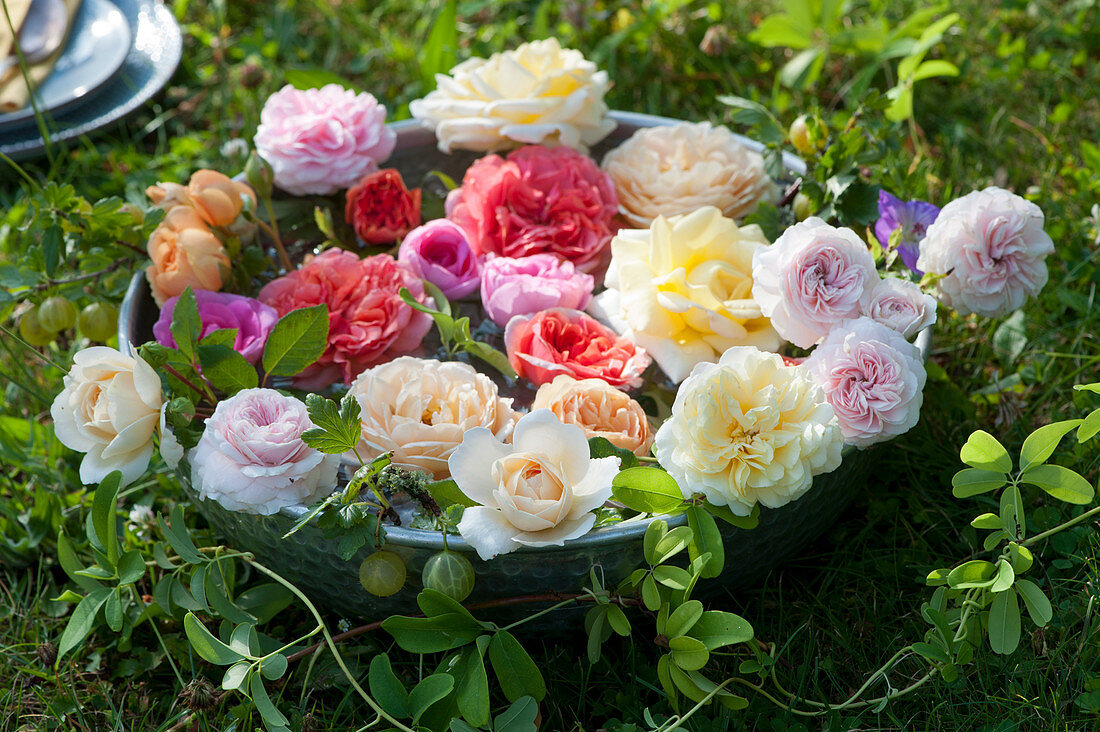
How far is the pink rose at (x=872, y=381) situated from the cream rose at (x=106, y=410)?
67cm

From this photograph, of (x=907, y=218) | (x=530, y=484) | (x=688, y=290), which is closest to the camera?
(x=530, y=484)

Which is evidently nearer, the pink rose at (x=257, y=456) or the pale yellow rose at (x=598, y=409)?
the pink rose at (x=257, y=456)

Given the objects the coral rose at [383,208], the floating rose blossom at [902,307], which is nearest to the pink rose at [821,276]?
the floating rose blossom at [902,307]

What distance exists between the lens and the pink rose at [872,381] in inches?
37.3

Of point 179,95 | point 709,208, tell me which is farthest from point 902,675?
point 179,95

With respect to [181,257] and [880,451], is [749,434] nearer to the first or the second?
[880,451]

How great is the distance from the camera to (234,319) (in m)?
1.18

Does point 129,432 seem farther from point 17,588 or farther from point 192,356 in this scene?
point 17,588

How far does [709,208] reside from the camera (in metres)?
1.17

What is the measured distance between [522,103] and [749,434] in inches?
26.6

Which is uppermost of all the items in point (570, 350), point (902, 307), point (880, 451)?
point (902, 307)

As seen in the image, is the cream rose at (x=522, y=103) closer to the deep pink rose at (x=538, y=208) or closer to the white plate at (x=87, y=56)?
the deep pink rose at (x=538, y=208)

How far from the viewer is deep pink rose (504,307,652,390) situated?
3.66ft

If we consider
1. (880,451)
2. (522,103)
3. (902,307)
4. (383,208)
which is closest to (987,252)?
(902,307)
